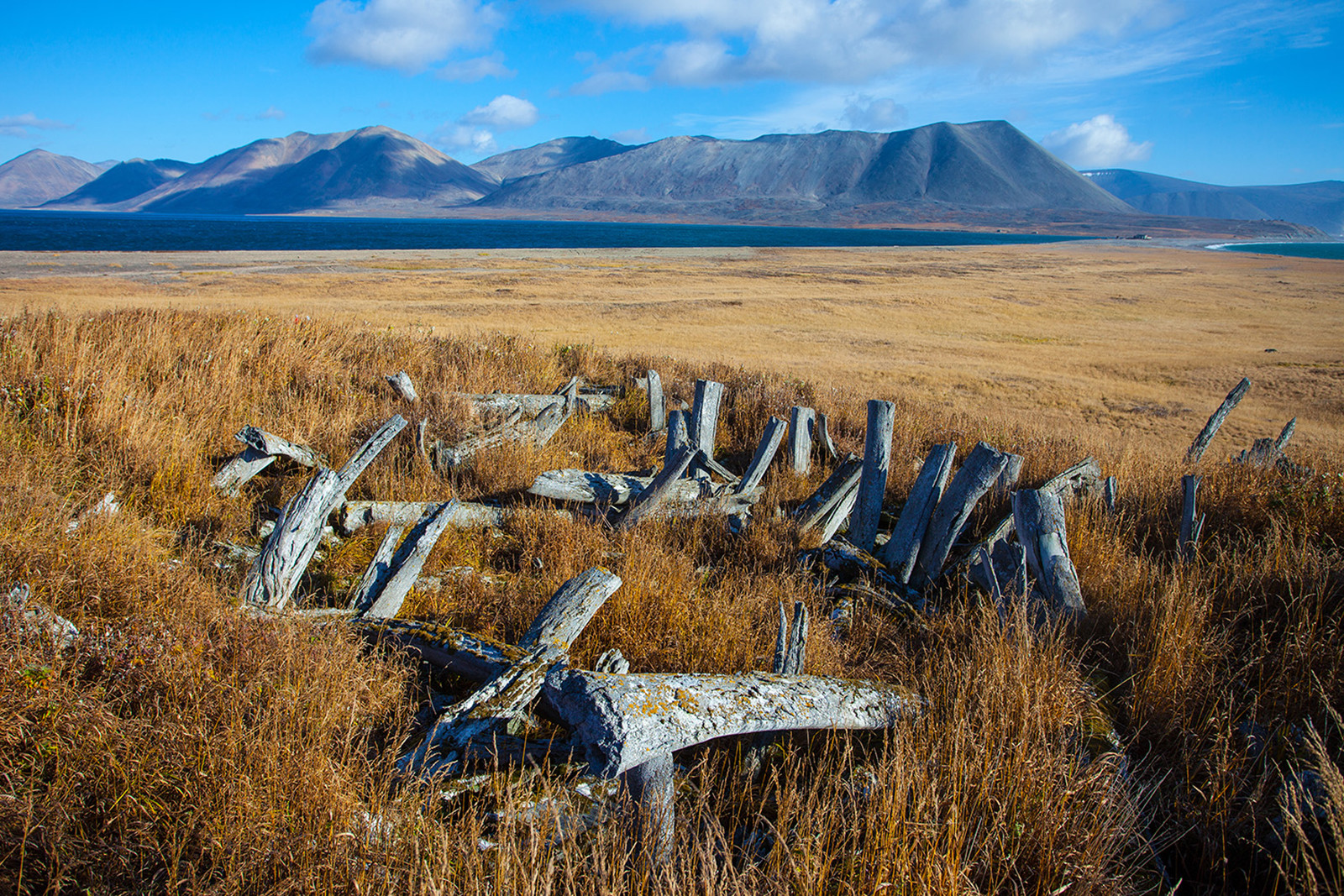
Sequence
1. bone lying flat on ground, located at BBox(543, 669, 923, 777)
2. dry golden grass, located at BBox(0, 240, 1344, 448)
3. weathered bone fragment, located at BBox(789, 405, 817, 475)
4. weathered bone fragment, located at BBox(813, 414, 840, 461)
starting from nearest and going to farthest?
1. bone lying flat on ground, located at BBox(543, 669, 923, 777)
2. weathered bone fragment, located at BBox(789, 405, 817, 475)
3. weathered bone fragment, located at BBox(813, 414, 840, 461)
4. dry golden grass, located at BBox(0, 240, 1344, 448)

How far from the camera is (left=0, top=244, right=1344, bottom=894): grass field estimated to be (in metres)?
2.19

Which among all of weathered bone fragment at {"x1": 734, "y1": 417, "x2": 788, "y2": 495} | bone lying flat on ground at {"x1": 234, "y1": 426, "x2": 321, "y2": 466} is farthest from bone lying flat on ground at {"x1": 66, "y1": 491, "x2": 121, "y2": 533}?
weathered bone fragment at {"x1": 734, "y1": 417, "x2": 788, "y2": 495}

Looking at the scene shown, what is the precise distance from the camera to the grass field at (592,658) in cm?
219

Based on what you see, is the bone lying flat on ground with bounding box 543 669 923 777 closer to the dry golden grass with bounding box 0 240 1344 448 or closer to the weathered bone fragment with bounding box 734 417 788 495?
the weathered bone fragment with bounding box 734 417 788 495

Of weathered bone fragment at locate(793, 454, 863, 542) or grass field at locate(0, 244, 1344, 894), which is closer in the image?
grass field at locate(0, 244, 1344, 894)

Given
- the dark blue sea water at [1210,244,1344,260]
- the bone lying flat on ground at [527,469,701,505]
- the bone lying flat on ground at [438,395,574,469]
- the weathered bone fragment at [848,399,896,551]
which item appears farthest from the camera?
the dark blue sea water at [1210,244,1344,260]

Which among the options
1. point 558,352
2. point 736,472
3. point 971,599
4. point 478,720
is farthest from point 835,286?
point 478,720

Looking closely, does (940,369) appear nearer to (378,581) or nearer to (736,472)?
(736,472)

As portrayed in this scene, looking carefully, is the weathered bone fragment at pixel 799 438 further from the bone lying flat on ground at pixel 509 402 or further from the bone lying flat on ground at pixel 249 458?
the bone lying flat on ground at pixel 249 458

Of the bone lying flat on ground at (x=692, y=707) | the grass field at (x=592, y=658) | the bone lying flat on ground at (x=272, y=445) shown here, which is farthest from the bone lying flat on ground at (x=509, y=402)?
the bone lying flat on ground at (x=692, y=707)

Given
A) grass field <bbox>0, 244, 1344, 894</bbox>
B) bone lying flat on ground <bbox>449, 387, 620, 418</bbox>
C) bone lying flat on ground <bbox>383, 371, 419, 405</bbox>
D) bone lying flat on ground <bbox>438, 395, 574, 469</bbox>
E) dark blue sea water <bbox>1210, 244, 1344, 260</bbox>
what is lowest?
grass field <bbox>0, 244, 1344, 894</bbox>

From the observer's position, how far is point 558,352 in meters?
11.5

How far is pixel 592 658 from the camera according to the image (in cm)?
354

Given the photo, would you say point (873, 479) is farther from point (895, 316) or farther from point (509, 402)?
point (895, 316)
